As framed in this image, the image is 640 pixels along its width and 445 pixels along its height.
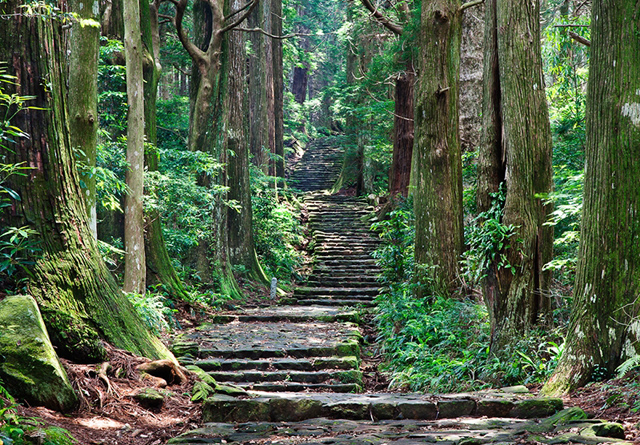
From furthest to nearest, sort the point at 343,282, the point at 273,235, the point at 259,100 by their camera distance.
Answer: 1. the point at 259,100
2. the point at 273,235
3. the point at 343,282

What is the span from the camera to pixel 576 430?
11.3 ft

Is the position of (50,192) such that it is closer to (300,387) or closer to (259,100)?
(300,387)

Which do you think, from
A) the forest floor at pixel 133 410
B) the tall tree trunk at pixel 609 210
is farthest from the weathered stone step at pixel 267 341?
the tall tree trunk at pixel 609 210

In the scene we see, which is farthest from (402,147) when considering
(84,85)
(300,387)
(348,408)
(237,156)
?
(348,408)

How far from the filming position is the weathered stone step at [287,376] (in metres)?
7.19

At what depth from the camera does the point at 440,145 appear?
31.6 ft

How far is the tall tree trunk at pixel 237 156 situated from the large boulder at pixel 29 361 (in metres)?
10.1

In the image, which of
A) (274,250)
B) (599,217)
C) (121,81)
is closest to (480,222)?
(599,217)

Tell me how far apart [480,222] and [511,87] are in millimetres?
1707

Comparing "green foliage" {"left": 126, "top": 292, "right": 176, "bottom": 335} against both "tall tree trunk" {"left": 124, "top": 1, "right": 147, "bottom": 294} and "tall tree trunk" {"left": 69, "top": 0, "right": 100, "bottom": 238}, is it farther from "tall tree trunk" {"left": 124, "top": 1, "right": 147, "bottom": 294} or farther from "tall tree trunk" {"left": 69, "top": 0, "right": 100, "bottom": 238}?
"tall tree trunk" {"left": 69, "top": 0, "right": 100, "bottom": 238}

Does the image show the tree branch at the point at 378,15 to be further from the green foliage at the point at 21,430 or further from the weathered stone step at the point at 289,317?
the green foliage at the point at 21,430

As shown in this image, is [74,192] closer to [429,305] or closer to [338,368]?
[338,368]

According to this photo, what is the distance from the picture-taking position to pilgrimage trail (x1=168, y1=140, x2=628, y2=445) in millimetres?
3689

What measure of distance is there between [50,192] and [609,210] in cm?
459
